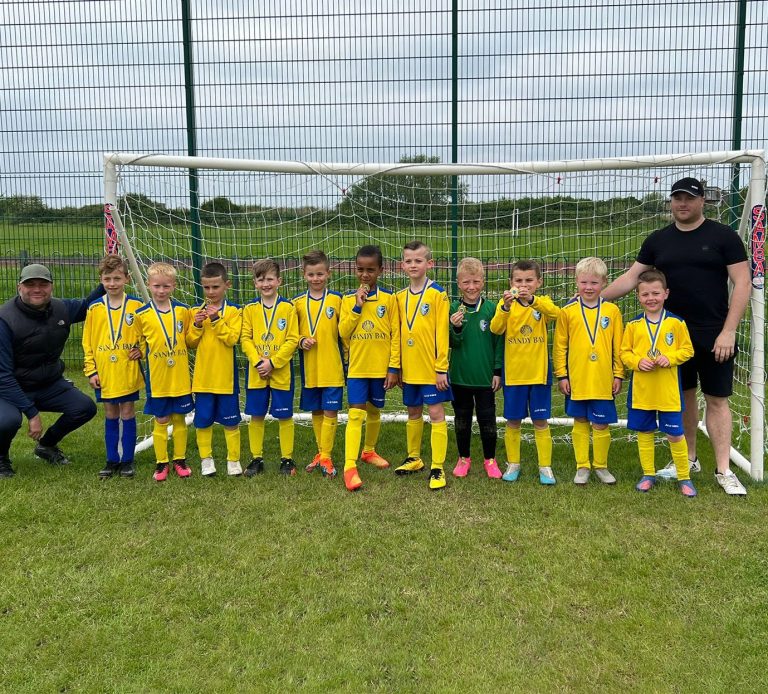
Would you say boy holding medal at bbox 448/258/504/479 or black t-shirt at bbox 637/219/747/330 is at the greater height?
black t-shirt at bbox 637/219/747/330

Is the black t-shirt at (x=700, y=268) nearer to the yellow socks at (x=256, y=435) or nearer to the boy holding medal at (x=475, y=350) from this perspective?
the boy holding medal at (x=475, y=350)

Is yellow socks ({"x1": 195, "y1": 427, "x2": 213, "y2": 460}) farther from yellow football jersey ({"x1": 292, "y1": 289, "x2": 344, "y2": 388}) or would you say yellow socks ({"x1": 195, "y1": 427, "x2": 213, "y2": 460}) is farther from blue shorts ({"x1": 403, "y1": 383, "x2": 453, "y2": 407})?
blue shorts ({"x1": 403, "y1": 383, "x2": 453, "y2": 407})

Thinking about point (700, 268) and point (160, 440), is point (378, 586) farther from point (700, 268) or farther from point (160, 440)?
point (700, 268)

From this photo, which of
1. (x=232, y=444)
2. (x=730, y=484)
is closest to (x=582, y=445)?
(x=730, y=484)

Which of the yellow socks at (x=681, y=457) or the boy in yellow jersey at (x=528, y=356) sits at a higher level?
the boy in yellow jersey at (x=528, y=356)

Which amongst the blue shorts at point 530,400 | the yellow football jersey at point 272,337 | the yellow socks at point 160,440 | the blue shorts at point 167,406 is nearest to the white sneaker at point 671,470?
the blue shorts at point 530,400

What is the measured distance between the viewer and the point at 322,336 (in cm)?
468

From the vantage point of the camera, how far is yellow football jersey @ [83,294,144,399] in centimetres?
463

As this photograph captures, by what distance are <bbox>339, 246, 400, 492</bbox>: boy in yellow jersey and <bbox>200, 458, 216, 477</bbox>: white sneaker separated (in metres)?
1.02

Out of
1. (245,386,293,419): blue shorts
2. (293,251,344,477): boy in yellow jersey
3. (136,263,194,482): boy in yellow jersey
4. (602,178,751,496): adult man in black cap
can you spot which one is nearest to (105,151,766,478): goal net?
(602,178,751,496): adult man in black cap

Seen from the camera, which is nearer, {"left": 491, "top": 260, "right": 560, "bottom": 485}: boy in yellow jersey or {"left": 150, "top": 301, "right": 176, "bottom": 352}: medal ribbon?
{"left": 491, "top": 260, "right": 560, "bottom": 485}: boy in yellow jersey

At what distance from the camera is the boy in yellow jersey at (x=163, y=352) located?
4609mm

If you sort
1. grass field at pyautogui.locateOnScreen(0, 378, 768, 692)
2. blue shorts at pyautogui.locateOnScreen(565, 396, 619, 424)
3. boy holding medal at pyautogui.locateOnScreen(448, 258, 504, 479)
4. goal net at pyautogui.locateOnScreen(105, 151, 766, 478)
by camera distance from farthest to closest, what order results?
1. goal net at pyautogui.locateOnScreen(105, 151, 766, 478)
2. boy holding medal at pyautogui.locateOnScreen(448, 258, 504, 479)
3. blue shorts at pyautogui.locateOnScreen(565, 396, 619, 424)
4. grass field at pyautogui.locateOnScreen(0, 378, 768, 692)

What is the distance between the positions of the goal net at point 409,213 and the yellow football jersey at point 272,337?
1076 mm
